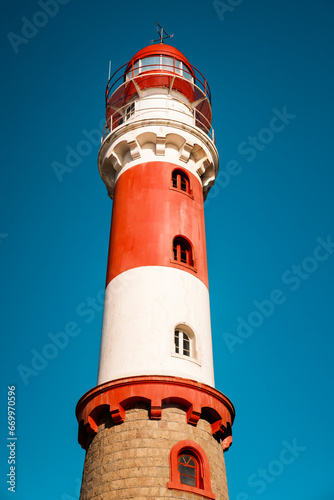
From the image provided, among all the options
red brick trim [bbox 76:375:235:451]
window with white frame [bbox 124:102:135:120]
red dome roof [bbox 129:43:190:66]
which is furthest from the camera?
red dome roof [bbox 129:43:190:66]

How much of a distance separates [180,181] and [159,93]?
6.44m

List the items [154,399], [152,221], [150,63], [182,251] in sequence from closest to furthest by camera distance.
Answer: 1. [154,399]
2. [152,221]
3. [182,251]
4. [150,63]

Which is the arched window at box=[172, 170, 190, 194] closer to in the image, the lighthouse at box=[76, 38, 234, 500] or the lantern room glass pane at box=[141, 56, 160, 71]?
the lighthouse at box=[76, 38, 234, 500]

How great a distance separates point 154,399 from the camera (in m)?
19.4

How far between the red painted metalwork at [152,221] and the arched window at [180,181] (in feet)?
0.82

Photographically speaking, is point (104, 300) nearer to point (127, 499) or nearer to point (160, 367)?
point (160, 367)

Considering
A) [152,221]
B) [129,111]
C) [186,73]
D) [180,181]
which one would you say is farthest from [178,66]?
[152,221]

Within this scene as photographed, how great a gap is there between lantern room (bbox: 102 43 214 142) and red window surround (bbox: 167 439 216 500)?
1583 centimetres

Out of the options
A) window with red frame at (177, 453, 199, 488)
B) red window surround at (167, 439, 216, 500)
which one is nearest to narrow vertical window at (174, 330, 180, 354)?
red window surround at (167, 439, 216, 500)

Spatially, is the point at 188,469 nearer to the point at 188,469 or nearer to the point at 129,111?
the point at 188,469

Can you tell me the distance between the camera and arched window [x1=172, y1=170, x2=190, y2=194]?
2666 cm

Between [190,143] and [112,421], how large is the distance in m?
13.6

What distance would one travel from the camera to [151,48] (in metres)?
33.6

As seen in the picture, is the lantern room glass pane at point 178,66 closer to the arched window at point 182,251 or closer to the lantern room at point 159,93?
the lantern room at point 159,93
